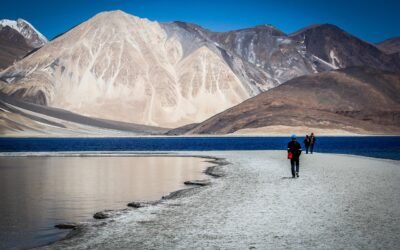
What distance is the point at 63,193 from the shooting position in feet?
77.6

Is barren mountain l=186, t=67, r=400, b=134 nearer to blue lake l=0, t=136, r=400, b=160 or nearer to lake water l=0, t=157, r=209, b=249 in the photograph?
blue lake l=0, t=136, r=400, b=160

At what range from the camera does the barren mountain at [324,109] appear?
511ft

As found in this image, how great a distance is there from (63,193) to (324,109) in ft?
516

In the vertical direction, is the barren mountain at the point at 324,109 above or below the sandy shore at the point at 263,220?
above

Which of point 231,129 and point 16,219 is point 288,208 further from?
point 231,129

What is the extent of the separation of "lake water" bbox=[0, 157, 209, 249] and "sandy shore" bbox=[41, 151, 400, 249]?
5.18ft

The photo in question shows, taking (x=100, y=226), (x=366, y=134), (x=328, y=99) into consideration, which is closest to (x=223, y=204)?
(x=100, y=226)

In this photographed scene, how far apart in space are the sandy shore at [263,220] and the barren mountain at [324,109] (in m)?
131

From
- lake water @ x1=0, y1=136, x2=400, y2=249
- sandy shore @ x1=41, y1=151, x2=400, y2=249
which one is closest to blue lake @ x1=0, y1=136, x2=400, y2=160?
lake water @ x1=0, y1=136, x2=400, y2=249

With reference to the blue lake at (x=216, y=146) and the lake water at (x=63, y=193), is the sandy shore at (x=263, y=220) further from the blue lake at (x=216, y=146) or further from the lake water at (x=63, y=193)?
the blue lake at (x=216, y=146)

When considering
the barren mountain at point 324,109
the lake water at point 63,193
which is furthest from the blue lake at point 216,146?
the barren mountain at point 324,109

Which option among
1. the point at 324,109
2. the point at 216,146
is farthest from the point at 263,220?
the point at 324,109

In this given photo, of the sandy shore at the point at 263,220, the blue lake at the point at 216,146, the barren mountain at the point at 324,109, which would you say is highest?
the barren mountain at the point at 324,109

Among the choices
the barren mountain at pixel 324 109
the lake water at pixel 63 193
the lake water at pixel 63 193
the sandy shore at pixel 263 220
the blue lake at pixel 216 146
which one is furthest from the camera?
the barren mountain at pixel 324 109
